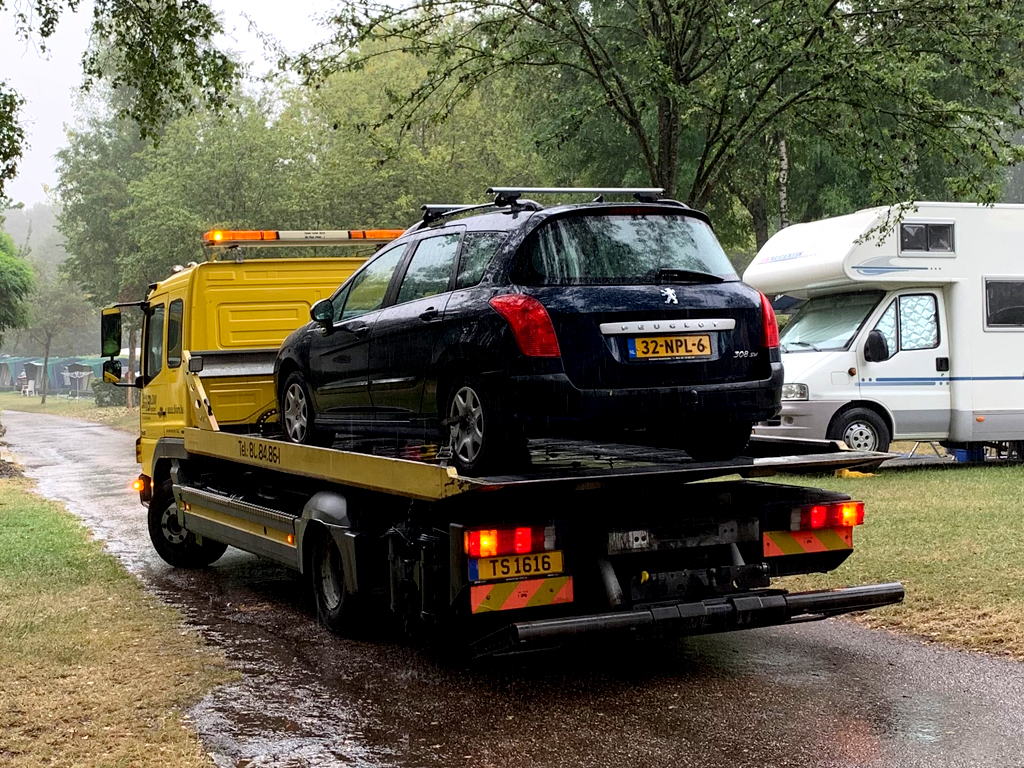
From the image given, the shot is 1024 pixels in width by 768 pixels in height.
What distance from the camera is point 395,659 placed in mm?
7141

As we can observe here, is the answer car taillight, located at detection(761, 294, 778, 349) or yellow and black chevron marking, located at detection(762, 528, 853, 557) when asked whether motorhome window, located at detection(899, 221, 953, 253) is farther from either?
car taillight, located at detection(761, 294, 778, 349)

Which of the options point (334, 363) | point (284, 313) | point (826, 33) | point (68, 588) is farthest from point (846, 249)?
point (68, 588)

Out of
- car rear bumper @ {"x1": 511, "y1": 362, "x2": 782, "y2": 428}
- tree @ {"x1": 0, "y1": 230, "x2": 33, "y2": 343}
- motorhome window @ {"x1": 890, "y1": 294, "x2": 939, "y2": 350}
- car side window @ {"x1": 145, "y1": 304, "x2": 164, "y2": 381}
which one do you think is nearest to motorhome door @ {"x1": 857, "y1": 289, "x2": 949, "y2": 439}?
motorhome window @ {"x1": 890, "y1": 294, "x2": 939, "y2": 350}

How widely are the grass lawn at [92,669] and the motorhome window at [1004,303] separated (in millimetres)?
10850

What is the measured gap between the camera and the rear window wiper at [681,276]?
6598 millimetres

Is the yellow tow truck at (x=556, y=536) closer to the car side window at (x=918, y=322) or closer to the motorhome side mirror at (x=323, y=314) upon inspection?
the motorhome side mirror at (x=323, y=314)

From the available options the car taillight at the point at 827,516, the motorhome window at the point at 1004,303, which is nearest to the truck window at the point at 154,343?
the car taillight at the point at 827,516

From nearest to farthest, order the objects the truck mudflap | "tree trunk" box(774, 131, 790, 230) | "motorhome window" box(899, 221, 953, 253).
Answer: the truck mudflap, "motorhome window" box(899, 221, 953, 253), "tree trunk" box(774, 131, 790, 230)

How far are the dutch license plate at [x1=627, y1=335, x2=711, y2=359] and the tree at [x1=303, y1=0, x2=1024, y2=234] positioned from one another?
7177 millimetres

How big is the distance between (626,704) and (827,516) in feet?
5.75

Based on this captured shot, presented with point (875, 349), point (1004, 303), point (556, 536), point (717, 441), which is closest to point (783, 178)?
point (1004, 303)

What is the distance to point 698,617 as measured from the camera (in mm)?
6184

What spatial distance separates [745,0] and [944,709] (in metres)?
10.6

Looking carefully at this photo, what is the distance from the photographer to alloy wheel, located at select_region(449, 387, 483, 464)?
20.9 ft
